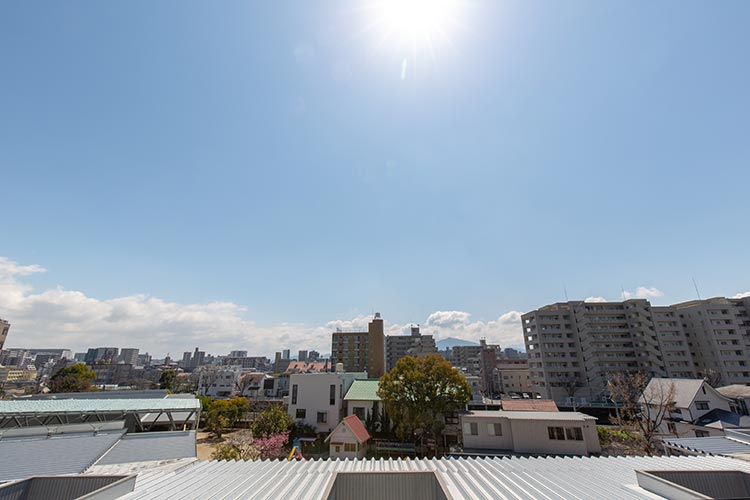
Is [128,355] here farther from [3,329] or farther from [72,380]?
[72,380]

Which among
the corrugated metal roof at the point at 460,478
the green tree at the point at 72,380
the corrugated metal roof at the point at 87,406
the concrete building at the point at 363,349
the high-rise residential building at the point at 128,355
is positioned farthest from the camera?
the high-rise residential building at the point at 128,355

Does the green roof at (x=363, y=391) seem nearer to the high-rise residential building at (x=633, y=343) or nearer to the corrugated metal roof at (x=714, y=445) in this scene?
the corrugated metal roof at (x=714, y=445)

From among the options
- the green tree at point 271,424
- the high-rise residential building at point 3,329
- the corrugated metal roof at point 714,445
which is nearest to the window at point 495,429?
the corrugated metal roof at point 714,445

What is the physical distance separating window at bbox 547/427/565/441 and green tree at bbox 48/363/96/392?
6026 centimetres

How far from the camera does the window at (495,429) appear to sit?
72.8 feet

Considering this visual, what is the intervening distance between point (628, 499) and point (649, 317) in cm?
6409

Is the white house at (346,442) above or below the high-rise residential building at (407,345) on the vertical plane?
below

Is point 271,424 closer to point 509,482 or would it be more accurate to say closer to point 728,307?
point 509,482

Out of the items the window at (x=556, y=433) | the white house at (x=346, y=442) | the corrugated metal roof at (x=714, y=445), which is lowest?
the white house at (x=346, y=442)

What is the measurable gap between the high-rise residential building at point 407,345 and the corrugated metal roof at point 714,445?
248 ft

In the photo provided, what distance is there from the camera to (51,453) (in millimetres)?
13750

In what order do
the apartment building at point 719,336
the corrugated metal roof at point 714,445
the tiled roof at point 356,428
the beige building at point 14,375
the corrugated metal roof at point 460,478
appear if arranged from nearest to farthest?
the corrugated metal roof at point 460,478
the corrugated metal roof at point 714,445
the tiled roof at point 356,428
the apartment building at point 719,336
the beige building at point 14,375

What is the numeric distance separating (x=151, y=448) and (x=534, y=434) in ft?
75.9

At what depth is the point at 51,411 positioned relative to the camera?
18141mm
